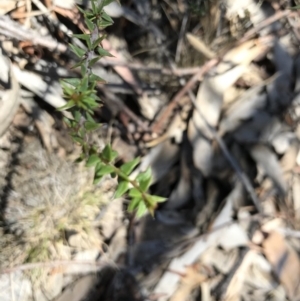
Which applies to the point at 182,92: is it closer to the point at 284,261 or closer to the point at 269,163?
the point at 269,163

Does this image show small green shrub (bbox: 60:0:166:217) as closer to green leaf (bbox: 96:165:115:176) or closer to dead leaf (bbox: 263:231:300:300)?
green leaf (bbox: 96:165:115:176)

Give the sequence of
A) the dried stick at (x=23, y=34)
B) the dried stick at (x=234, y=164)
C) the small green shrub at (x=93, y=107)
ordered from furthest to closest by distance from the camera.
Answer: the dried stick at (x=234, y=164)
the dried stick at (x=23, y=34)
the small green shrub at (x=93, y=107)

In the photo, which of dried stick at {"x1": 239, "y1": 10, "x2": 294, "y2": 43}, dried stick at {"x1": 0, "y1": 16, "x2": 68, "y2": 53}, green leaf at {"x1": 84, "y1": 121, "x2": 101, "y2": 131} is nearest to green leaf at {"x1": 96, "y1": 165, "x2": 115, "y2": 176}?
green leaf at {"x1": 84, "y1": 121, "x2": 101, "y2": 131}

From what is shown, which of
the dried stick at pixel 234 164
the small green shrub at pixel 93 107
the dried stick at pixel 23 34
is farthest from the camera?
the dried stick at pixel 234 164

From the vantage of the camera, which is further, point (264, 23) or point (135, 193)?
point (264, 23)

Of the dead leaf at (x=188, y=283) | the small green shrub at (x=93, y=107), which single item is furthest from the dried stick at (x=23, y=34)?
the dead leaf at (x=188, y=283)

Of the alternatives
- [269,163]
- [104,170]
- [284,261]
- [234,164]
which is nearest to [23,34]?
[104,170]

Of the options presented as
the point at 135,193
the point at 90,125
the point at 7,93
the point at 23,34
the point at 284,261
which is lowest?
the point at 284,261

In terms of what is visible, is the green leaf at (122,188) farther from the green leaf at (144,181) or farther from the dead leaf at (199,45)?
the dead leaf at (199,45)

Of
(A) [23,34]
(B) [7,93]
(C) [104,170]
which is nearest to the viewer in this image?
(C) [104,170]
